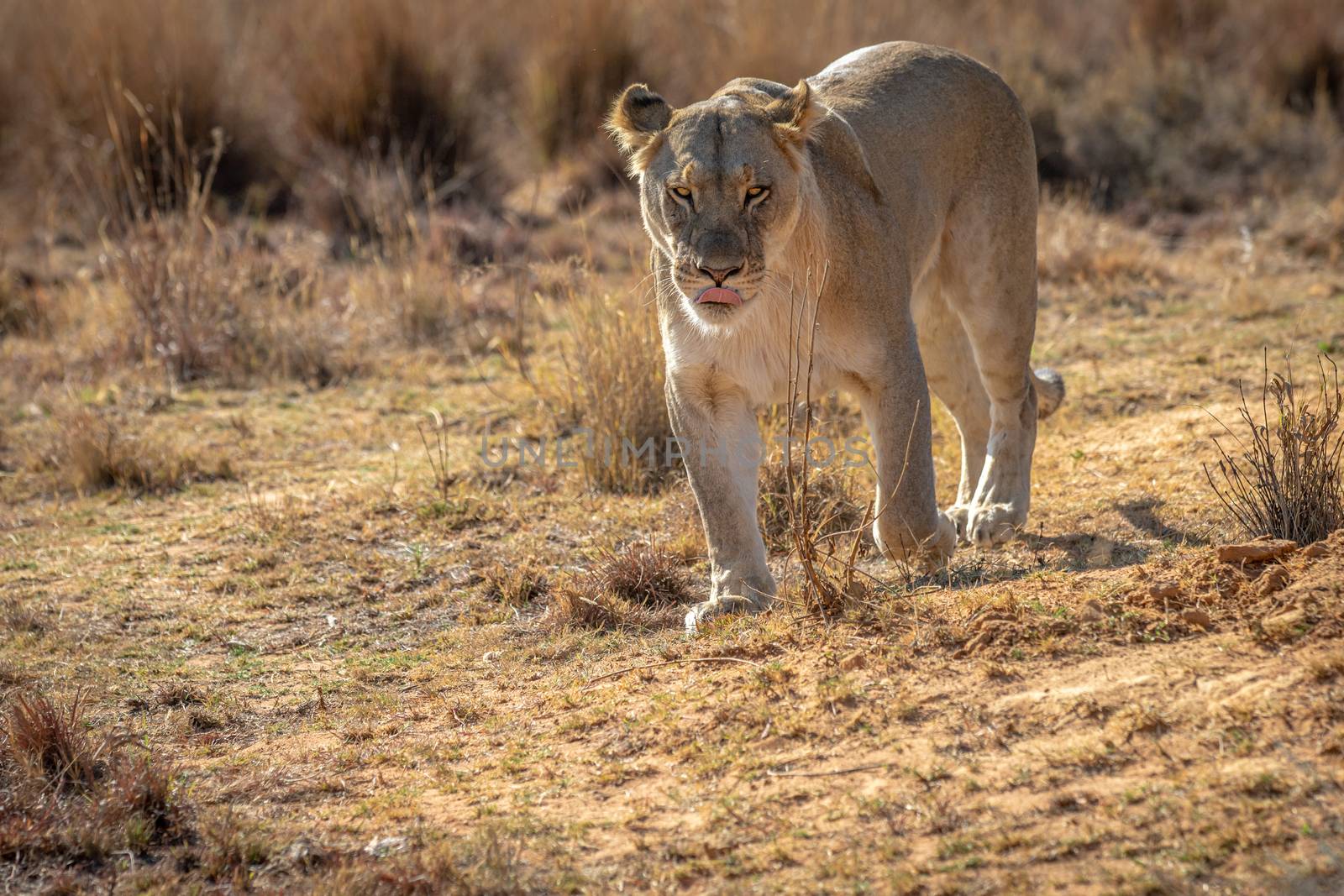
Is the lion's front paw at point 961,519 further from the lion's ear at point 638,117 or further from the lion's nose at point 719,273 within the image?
the lion's ear at point 638,117

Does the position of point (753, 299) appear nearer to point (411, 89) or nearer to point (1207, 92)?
point (411, 89)

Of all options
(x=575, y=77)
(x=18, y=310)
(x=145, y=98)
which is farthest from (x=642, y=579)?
(x=575, y=77)

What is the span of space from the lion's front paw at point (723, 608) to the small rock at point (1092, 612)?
1.13 metres

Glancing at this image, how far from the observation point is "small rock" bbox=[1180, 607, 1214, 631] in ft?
13.0

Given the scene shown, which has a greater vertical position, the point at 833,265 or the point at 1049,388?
the point at 833,265

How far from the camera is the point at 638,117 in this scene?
16.1 feet

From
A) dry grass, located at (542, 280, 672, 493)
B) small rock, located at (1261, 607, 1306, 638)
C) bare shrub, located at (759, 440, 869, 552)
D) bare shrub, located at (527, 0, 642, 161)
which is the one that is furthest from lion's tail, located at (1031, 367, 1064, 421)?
bare shrub, located at (527, 0, 642, 161)

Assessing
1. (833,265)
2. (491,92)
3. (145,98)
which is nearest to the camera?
(833,265)

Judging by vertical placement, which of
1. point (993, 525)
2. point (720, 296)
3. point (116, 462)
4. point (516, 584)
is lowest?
point (116, 462)

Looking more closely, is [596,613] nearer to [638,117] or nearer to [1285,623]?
[638,117]

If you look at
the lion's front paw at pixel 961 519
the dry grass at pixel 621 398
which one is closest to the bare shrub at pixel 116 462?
the dry grass at pixel 621 398

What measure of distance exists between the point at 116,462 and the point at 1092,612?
5144 millimetres

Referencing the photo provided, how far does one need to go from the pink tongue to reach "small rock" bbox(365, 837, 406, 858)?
1.82 metres

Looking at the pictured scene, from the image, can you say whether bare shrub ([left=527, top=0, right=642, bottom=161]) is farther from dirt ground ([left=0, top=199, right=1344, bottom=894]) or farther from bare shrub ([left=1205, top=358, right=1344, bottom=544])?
bare shrub ([left=1205, top=358, right=1344, bottom=544])
